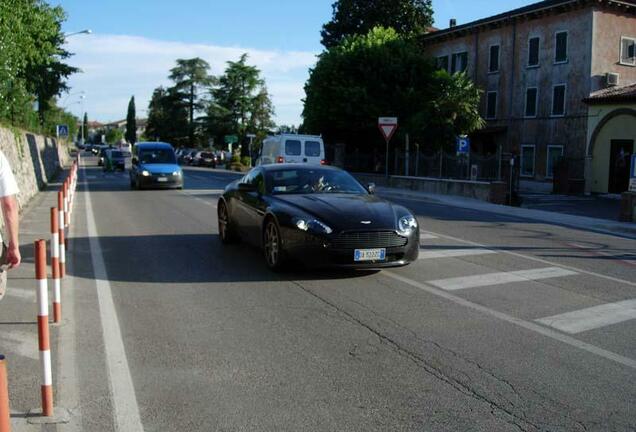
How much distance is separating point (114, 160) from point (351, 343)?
132 feet

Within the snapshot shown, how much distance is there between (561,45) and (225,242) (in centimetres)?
2978

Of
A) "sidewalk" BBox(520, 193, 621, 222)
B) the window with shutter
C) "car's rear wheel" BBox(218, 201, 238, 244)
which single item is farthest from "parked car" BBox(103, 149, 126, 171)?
"car's rear wheel" BBox(218, 201, 238, 244)

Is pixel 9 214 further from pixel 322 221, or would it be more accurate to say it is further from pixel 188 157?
pixel 188 157

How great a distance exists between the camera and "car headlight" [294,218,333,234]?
27.2 ft

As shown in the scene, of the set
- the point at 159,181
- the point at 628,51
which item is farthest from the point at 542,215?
the point at 628,51

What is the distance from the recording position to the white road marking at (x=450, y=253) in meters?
10.6

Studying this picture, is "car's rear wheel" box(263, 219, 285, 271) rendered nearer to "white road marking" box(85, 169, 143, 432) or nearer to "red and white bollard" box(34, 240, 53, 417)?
"white road marking" box(85, 169, 143, 432)

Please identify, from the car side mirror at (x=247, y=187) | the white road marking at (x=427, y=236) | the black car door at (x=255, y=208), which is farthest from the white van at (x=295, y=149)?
the black car door at (x=255, y=208)

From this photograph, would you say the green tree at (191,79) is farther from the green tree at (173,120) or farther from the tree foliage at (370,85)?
the tree foliage at (370,85)


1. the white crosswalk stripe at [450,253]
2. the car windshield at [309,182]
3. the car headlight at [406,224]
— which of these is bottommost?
the white crosswalk stripe at [450,253]

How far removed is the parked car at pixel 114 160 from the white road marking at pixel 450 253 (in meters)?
34.9

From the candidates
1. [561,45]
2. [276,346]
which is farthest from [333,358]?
[561,45]

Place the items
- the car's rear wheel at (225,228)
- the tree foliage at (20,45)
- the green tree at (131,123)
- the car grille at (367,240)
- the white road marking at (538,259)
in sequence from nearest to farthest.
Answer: the car grille at (367,240)
the white road marking at (538,259)
the car's rear wheel at (225,228)
the tree foliage at (20,45)
the green tree at (131,123)

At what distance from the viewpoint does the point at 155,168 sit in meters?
25.6
